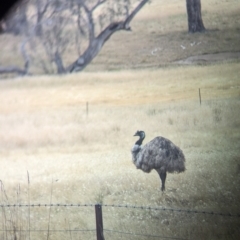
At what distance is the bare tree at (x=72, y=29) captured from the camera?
4.36 metres

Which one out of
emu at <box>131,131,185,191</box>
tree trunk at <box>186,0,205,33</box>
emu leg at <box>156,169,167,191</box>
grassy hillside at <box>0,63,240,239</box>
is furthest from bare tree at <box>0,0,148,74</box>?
→ emu leg at <box>156,169,167,191</box>

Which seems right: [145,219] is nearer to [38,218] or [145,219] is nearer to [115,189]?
[115,189]

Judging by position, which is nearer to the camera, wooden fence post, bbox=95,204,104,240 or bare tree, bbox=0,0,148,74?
wooden fence post, bbox=95,204,104,240

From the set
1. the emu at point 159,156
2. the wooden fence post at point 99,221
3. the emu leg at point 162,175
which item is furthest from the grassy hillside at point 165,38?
the wooden fence post at point 99,221

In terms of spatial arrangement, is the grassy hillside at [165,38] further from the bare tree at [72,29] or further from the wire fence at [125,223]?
the wire fence at [125,223]

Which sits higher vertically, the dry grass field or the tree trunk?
the tree trunk

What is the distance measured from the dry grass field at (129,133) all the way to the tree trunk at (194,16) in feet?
0.16

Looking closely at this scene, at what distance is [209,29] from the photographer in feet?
14.1

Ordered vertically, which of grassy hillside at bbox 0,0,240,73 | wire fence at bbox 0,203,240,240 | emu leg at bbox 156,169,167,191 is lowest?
wire fence at bbox 0,203,240,240

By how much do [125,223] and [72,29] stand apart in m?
1.43

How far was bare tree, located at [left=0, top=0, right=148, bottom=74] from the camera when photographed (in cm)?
436

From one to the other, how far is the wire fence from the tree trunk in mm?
1280

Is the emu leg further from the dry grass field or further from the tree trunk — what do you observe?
the tree trunk

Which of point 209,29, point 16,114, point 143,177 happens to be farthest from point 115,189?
point 209,29
